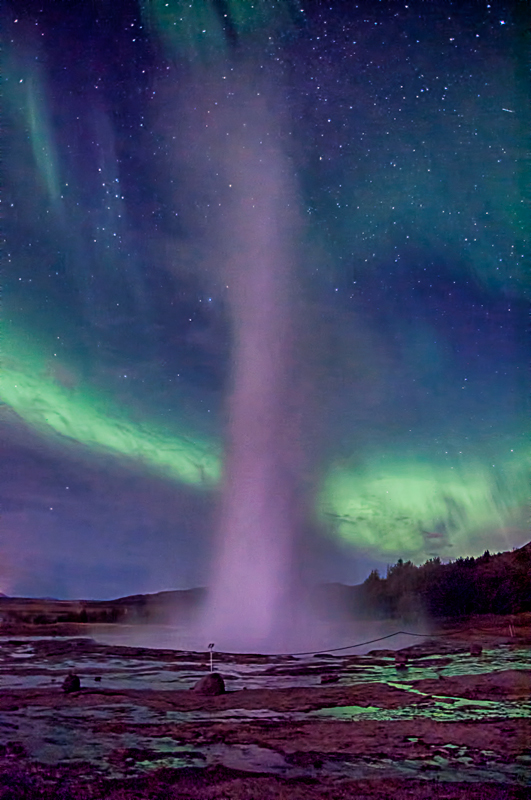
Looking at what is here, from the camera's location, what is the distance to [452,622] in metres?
39.2

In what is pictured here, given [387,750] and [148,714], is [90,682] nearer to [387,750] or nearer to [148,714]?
[148,714]

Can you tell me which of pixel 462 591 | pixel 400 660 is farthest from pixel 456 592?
pixel 400 660

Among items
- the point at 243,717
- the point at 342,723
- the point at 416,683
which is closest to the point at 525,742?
the point at 342,723

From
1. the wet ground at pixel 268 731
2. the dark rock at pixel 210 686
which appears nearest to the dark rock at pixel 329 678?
the wet ground at pixel 268 731

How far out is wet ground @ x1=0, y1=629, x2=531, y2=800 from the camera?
8430 mm

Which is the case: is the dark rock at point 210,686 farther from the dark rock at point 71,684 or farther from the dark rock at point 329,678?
the dark rock at point 329,678

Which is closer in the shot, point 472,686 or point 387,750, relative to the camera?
point 387,750

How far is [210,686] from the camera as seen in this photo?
14.8m

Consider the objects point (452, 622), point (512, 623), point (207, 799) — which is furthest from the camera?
point (452, 622)

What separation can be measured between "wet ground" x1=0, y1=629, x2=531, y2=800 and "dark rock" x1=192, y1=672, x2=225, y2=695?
0.30 meters

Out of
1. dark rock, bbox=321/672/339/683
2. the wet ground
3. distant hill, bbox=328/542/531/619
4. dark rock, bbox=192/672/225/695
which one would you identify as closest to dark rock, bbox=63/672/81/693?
the wet ground

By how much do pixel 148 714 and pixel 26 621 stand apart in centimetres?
3335

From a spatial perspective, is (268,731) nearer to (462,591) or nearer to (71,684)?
(71,684)

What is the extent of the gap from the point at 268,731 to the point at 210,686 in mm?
3941
